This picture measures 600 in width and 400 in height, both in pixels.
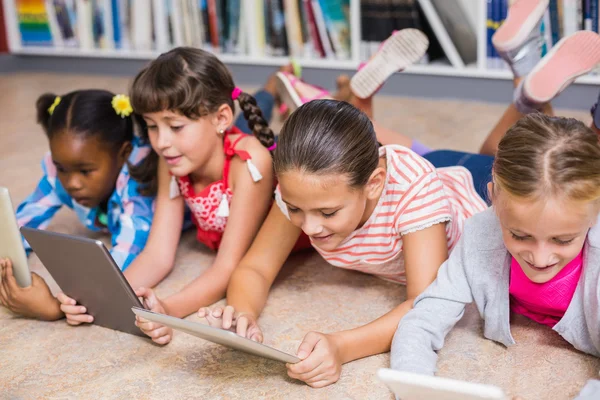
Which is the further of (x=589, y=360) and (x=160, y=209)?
(x=160, y=209)

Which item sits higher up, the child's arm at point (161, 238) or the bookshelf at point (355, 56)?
the bookshelf at point (355, 56)

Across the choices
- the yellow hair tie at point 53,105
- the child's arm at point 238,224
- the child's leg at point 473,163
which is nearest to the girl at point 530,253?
the child's leg at point 473,163

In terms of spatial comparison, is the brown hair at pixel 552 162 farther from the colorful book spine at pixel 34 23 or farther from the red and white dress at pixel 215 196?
the colorful book spine at pixel 34 23

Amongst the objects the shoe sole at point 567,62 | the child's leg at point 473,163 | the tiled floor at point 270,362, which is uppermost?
the shoe sole at point 567,62

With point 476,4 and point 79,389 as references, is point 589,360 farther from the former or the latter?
point 476,4

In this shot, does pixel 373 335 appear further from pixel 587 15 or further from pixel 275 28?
pixel 275 28

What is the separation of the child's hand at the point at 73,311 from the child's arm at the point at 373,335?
0.47m

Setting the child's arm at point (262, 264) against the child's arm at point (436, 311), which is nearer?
the child's arm at point (436, 311)

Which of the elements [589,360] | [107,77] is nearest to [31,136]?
[107,77]

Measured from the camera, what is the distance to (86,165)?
5.26ft

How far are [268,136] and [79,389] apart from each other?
2.04 feet

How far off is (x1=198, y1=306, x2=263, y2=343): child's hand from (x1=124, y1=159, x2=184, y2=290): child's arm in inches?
14.1

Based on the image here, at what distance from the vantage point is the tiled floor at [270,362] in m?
1.16

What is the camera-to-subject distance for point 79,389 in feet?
3.91
